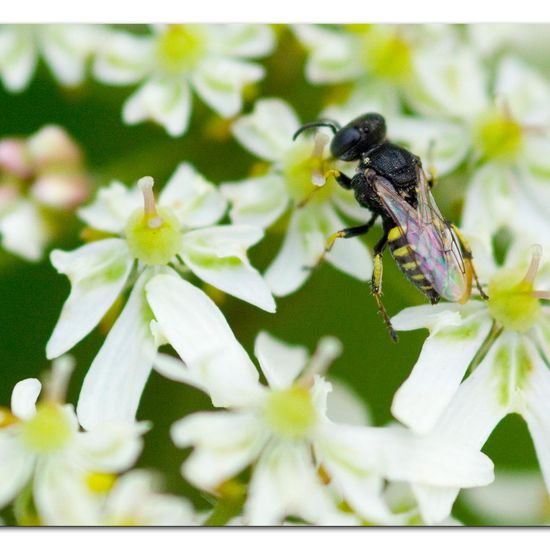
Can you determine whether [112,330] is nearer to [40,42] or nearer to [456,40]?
[40,42]

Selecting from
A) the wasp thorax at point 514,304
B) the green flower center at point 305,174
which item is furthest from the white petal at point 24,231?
the wasp thorax at point 514,304

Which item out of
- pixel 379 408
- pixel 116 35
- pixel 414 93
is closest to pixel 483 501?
pixel 379 408

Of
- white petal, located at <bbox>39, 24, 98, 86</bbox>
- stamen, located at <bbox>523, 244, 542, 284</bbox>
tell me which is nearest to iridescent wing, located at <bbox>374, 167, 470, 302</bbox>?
stamen, located at <bbox>523, 244, 542, 284</bbox>

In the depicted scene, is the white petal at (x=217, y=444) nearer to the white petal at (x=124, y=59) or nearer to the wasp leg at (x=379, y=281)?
the wasp leg at (x=379, y=281)

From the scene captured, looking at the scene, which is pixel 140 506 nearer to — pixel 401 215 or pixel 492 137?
pixel 401 215

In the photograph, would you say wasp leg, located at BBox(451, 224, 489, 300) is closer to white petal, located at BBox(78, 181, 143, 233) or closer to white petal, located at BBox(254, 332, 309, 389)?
white petal, located at BBox(254, 332, 309, 389)

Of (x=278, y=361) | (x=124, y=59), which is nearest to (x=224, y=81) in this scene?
(x=124, y=59)
